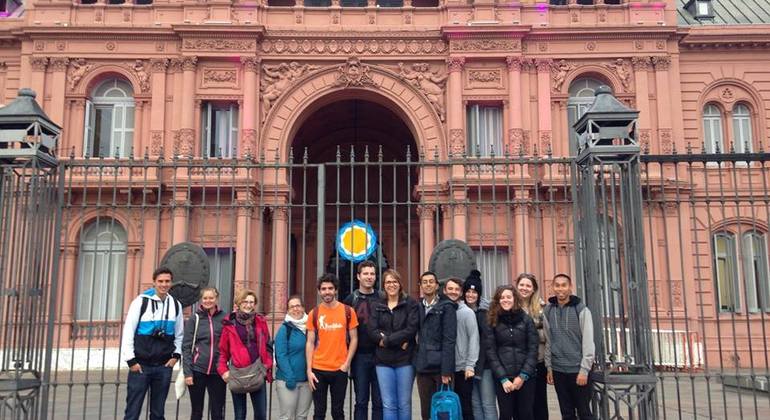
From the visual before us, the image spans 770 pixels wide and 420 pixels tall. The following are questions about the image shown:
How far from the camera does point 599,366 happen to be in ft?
26.8

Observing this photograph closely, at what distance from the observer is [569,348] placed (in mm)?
7961

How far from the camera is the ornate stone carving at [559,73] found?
73.7ft

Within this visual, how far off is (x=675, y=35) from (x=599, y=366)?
17.7 metres

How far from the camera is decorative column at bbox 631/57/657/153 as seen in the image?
2195cm

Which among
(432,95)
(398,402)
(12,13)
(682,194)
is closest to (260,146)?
(432,95)

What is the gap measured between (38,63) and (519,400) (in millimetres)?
20003

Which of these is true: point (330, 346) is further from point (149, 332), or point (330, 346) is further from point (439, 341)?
point (149, 332)

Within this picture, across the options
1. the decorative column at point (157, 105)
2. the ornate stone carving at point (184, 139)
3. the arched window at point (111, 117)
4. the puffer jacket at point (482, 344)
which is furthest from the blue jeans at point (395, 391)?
the arched window at point (111, 117)

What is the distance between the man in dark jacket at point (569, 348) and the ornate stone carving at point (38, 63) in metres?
19.6

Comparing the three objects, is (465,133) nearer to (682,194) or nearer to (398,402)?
(682,194)

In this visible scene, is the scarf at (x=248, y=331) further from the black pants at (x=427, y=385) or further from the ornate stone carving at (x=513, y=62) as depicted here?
the ornate stone carving at (x=513, y=62)

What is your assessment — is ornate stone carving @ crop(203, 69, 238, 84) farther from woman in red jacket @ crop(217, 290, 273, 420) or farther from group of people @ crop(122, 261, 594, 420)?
woman in red jacket @ crop(217, 290, 273, 420)

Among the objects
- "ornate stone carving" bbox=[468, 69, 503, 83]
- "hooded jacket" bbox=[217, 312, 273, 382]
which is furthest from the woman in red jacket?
"ornate stone carving" bbox=[468, 69, 503, 83]

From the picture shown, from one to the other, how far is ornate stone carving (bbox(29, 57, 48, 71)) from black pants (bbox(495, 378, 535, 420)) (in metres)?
Result: 19.7
